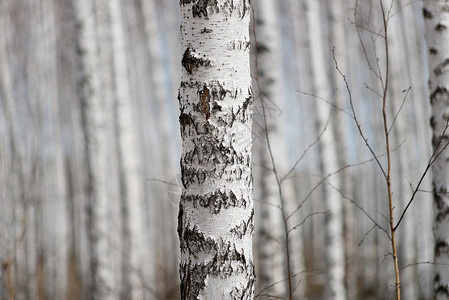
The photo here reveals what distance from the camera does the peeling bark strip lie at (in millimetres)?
2086

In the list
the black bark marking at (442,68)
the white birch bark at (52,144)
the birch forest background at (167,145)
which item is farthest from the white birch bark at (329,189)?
the white birch bark at (52,144)

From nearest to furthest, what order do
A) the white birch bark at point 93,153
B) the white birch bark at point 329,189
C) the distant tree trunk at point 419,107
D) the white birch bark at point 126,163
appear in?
the white birch bark at point 93,153
the white birch bark at point 329,189
the white birch bark at point 126,163
the distant tree trunk at point 419,107

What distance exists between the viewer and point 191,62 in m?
2.13

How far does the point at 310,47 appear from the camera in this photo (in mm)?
6723

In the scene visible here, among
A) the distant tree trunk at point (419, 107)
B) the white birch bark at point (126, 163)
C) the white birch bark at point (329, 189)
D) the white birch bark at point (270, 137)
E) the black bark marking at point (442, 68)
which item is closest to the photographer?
the black bark marking at point (442, 68)

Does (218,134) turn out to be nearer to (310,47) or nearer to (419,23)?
(310,47)

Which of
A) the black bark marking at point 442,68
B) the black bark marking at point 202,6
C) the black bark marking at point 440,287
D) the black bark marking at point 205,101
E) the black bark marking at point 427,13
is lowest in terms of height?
the black bark marking at point 440,287

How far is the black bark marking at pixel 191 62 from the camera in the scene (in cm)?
211

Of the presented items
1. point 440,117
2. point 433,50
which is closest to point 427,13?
point 433,50

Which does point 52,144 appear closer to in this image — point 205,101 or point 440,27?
point 440,27

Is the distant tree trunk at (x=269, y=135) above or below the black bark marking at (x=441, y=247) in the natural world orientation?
above

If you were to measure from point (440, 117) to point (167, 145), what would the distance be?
8280mm

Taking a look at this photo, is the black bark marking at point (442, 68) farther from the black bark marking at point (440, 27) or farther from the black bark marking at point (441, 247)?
the black bark marking at point (441, 247)

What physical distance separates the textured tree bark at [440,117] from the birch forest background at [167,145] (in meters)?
0.21
